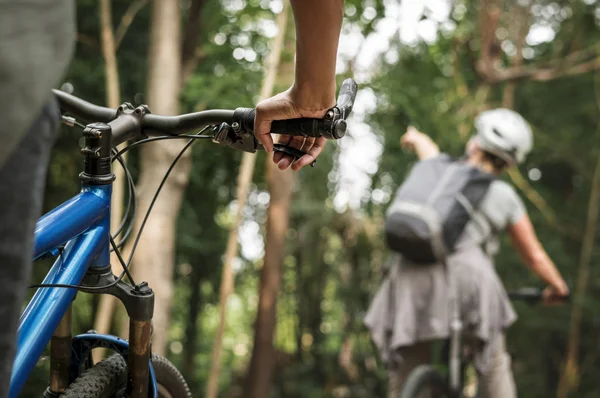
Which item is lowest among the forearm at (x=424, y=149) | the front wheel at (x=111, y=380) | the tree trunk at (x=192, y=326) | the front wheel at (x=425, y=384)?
the tree trunk at (x=192, y=326)

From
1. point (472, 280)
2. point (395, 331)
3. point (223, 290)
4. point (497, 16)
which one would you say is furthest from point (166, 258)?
point (497, 16)

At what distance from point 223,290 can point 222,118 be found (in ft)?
9.95

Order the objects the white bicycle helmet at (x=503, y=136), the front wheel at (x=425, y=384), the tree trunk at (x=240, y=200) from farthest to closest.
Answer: the tree trunk at (x=240, y=200), the white bicycle helmet at (x=503, y=136), the front wheel at (x=425, y=384)

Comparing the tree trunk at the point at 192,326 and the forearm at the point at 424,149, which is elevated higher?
the forearm at the point at 424,149

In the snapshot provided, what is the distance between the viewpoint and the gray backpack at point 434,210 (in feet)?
12.0

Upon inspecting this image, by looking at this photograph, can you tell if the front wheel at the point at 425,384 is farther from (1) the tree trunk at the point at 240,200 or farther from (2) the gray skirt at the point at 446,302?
(1) the tree trunk at the point at 240,200

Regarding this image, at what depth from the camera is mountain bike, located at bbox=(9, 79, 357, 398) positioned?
112 centimetres

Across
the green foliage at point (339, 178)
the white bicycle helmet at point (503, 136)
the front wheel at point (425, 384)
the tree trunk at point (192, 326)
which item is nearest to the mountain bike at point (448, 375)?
the front wheel at point (425, 384)

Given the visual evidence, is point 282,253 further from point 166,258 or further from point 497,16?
point 497,16

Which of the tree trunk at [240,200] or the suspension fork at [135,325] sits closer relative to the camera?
the suspension fork at [135,325]

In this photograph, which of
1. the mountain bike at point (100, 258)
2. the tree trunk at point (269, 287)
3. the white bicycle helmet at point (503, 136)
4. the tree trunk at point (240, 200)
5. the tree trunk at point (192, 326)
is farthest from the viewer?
the tree trunk at point (192, 326)

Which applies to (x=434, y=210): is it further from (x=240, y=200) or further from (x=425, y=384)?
(x=240, y=200)

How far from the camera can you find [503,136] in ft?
12.6

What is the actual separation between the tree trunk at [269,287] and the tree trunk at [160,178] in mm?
2137
